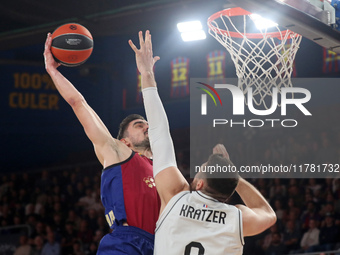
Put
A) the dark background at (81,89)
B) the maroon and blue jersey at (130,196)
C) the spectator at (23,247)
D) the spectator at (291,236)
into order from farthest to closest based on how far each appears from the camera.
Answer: the dark background at (81,89) < the spectator at (23,247) < the spectator at (291,236) < the maroon and blue jersey at (130,196)

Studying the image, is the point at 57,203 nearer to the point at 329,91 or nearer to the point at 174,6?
the point at 174,6

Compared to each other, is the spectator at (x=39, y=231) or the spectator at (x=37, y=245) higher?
the spectator at (x=39, y=231)

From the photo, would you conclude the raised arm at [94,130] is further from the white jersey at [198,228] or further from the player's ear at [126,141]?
the white jersey at [198,228]

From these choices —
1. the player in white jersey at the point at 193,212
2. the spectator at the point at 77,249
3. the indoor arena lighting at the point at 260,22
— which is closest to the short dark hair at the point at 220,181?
the player in white jersey at the point at 193,212

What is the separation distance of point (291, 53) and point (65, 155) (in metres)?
12.4

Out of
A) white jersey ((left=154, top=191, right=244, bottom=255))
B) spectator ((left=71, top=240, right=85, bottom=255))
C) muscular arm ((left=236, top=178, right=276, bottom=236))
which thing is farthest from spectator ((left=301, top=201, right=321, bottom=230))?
white jersey ((left=154, top=191, right=244, bottom=255))

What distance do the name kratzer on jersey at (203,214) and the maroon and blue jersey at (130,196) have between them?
2.66ft

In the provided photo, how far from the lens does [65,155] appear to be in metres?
16.9

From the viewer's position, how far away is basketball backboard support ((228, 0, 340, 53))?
4.20 metres

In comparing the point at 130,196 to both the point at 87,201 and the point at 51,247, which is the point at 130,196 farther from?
the point at 87,201

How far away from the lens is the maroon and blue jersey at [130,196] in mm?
3688

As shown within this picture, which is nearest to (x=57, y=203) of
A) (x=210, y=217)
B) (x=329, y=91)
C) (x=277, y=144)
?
(x=277, y=144)

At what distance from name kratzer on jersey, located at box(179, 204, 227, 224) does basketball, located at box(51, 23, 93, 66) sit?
175cm

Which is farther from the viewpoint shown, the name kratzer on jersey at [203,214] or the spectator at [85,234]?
the spectator at [85,234]
